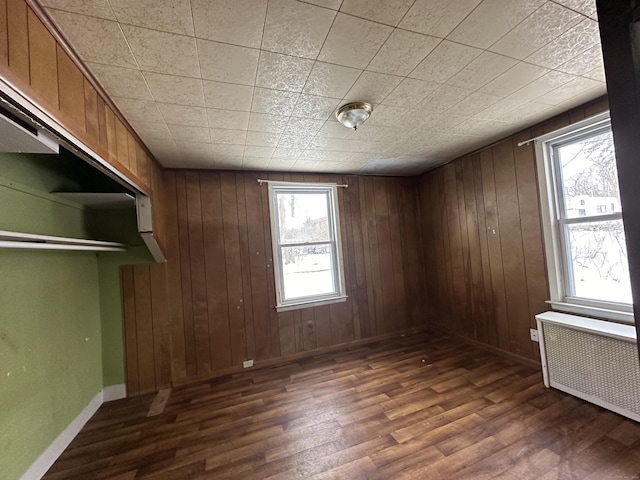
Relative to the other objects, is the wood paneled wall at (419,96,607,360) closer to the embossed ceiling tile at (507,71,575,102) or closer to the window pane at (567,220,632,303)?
the window pane at (567,220,632,303)

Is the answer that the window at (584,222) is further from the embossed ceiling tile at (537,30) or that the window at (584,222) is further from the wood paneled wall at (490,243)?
the embossed ceiling tile at (537,30)

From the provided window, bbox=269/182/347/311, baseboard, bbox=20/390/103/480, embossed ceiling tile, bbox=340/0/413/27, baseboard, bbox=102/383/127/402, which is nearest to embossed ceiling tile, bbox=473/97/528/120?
embossed ceiling tile, bbox=340/0/413/27

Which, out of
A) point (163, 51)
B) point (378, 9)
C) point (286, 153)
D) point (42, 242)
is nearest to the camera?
point (378, 9)

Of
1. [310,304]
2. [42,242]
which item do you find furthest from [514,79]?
[42,242]

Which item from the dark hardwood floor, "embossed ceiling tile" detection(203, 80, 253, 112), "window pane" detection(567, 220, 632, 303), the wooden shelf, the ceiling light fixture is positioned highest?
"embossed ceiling tile" detection(203, 80, 253, 112)

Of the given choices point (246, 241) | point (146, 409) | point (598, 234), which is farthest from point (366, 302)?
point (146, 409)

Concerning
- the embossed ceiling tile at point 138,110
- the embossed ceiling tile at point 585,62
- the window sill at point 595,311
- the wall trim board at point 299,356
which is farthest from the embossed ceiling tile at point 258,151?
the window sill at point 595,311

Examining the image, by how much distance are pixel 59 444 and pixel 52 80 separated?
2.33 meters

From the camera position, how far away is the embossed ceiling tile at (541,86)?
66.2 inches

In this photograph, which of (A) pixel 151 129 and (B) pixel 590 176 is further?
(B) pixel 590 176

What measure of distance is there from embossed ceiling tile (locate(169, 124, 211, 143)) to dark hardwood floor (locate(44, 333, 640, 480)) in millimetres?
2314

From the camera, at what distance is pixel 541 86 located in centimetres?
178

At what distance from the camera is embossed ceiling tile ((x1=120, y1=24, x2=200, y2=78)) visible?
1137mm

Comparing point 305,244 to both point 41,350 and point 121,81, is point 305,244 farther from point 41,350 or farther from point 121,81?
point 41,350
